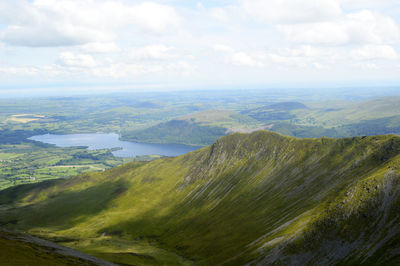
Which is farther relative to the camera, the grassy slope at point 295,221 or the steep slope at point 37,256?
the grassy slope at point 295,221

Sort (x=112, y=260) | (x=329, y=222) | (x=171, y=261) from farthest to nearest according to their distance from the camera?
(x=171, y=261) → (x=112, y=260) → (x=329, y=222)

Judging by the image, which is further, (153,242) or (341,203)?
(153,242)

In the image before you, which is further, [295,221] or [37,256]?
[295,221]

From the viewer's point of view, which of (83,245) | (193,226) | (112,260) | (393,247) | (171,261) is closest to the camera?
(393,247)

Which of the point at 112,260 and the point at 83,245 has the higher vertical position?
the point at 112,260

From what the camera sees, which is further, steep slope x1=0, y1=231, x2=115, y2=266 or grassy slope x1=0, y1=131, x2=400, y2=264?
grassy slope x1=0, y1=131, x2=400, y2=264

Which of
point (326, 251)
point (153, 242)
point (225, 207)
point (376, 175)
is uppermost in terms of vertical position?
point (376, 175)

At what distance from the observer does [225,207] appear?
607 ft

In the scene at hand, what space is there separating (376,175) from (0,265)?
137 metres

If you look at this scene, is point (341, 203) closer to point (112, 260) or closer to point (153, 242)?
point (112, 260)

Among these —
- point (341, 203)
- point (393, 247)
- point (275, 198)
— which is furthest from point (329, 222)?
point (275, 198)

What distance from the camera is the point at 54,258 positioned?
329ft

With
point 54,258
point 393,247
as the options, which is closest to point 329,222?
point 393,247

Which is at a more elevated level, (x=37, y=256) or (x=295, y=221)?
(x=37, y=256)
